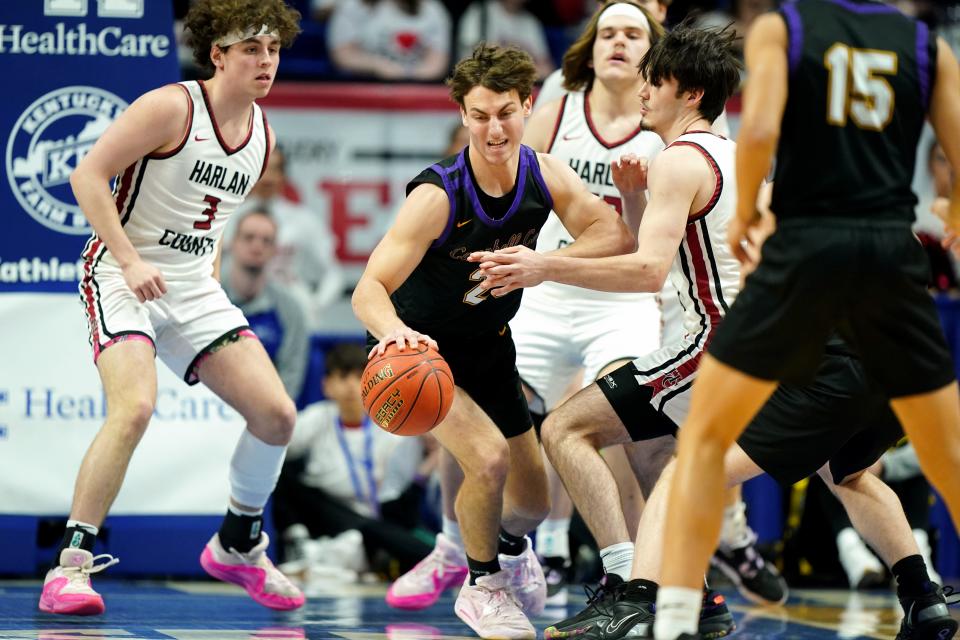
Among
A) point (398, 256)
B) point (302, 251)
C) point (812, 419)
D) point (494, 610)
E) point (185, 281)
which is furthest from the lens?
point (302, 251)

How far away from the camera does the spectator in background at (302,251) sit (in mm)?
10766

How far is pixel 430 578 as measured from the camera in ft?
21.7

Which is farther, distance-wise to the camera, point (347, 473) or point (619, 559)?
point (347, 473)

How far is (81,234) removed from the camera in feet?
24.8

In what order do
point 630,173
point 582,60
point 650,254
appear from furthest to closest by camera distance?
point 582,60 < point 630,173 < point 650,254

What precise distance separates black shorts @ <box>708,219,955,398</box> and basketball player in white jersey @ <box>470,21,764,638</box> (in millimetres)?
1014

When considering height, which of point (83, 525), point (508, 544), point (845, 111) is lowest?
point (508, 544)

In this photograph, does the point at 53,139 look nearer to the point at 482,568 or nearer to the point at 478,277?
the point at 478,277

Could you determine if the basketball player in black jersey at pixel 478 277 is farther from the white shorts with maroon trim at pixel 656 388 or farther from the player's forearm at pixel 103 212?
the player's forearm at pixel 103 212

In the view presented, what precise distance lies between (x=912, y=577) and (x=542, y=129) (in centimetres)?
286

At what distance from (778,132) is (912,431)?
104 centimetres

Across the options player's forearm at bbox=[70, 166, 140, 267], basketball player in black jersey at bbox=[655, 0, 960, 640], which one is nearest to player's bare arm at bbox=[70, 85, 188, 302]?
player's forearm at bbox=[70, 166, 140, 267]

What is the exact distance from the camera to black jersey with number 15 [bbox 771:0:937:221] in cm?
410

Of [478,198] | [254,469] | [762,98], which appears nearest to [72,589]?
[254,469]
